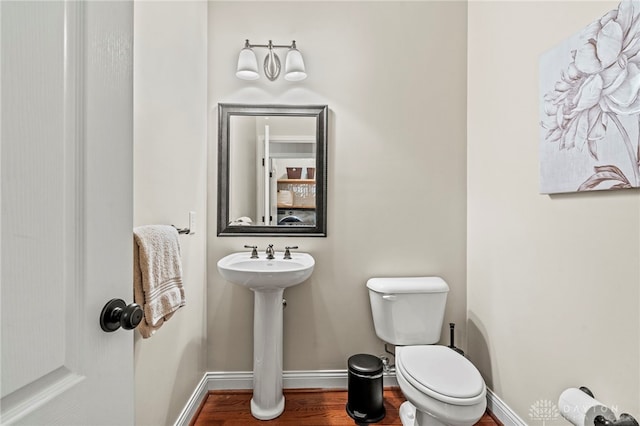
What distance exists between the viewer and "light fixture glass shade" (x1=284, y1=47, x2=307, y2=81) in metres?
1.79

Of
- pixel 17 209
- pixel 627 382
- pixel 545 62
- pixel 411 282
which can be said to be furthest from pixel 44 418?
pixel 545 62

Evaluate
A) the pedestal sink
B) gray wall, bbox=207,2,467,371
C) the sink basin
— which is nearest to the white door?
the sink basin

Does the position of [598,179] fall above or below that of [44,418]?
above

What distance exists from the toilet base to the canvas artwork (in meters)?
1.11

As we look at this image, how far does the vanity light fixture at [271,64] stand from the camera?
1785 mm

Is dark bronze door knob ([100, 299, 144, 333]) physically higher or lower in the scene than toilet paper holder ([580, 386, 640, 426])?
higher

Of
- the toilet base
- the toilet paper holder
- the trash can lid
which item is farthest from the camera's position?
the trash can lid

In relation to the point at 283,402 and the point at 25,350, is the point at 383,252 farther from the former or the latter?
the point at 25,350

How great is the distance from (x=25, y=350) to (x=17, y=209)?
184 millimetres

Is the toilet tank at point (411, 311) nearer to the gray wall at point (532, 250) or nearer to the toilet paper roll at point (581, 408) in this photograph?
the gray wall at point (532, 250)

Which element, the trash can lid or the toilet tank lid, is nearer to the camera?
the trash can lid

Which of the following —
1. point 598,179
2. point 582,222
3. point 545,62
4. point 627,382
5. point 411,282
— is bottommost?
point 627,382

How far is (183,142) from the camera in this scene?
4.96 ft

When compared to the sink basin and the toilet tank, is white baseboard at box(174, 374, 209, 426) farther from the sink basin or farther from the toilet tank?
the toilet tank
